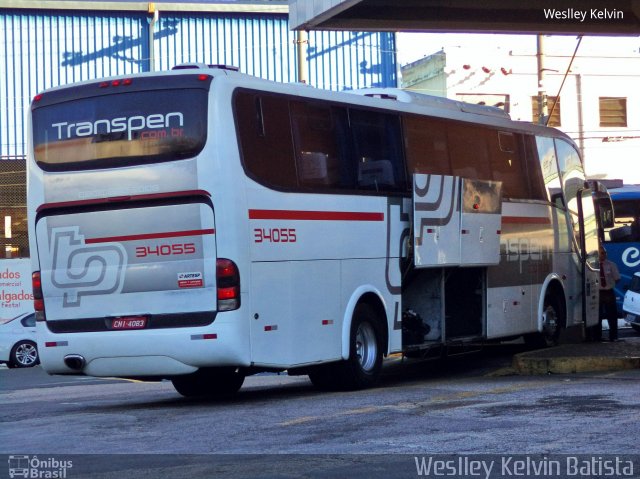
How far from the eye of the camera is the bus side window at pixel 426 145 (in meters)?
14.6

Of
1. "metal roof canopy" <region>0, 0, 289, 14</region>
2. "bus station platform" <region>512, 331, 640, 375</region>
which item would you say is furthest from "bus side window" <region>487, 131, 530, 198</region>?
"metal roof canopy" <region>0, 0, 289, 14</region>

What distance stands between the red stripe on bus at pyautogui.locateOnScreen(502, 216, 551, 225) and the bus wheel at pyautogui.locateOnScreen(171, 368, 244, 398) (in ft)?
15.4

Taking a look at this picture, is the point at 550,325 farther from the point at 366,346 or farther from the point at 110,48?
the point at 110,48

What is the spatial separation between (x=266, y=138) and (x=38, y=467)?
4.87 metres

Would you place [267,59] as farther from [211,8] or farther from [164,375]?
[164,375]

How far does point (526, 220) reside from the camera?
17234 millimetres

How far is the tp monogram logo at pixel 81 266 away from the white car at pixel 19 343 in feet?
40.5

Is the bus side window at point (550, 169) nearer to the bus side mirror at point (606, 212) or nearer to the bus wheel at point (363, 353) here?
the bus side mirror at point (606, 212)

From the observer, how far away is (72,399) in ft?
47.9

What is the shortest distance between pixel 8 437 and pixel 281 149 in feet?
13.7

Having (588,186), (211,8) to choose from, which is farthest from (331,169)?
(211,8)

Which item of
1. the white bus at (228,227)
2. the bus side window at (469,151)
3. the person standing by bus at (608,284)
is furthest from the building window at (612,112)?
the white bus at (228,227)

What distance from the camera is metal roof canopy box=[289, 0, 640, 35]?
59.6 ft

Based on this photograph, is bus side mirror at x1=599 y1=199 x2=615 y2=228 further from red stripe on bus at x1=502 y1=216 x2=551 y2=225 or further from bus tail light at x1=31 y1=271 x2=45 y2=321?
bus tail light at x1=31 y1=271 x2=45 y2=321
